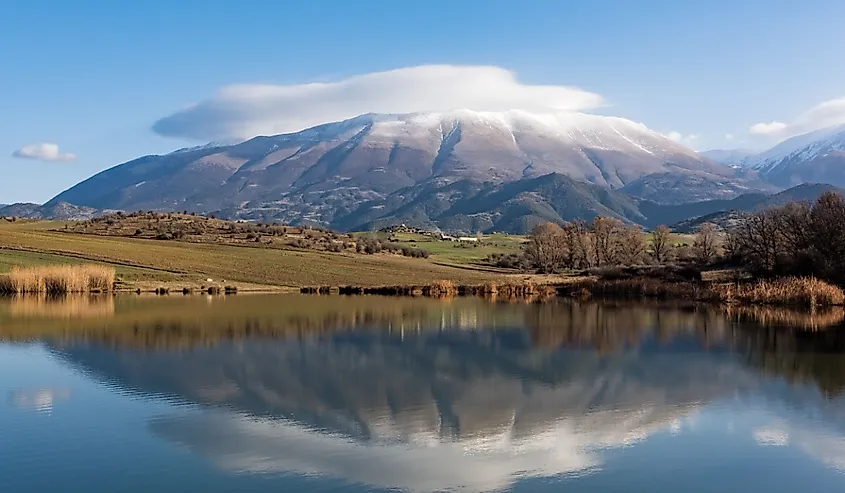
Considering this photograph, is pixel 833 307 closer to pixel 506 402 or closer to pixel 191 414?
pixel 506 402

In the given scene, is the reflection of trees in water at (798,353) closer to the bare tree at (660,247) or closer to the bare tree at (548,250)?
the bare tree at (660,247)

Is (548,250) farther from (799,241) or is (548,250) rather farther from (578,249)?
(799,241)

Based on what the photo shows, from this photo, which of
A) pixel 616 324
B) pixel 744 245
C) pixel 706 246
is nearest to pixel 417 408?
pixel 616 324

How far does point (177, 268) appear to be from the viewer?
239 feet

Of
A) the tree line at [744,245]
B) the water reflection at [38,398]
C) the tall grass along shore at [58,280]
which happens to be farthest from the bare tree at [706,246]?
the water reflection at [38,398]

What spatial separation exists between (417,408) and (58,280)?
5034cm

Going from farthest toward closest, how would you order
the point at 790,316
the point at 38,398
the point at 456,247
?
the point at 456,247 < the point at 790,316 < the point at 38,398

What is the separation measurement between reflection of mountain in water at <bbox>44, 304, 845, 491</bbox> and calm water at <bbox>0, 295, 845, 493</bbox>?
0.08 metres

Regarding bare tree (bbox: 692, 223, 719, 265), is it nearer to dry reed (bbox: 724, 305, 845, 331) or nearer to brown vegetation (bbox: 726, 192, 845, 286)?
brown vegetation (bbox: 726, 192, 845, 286)

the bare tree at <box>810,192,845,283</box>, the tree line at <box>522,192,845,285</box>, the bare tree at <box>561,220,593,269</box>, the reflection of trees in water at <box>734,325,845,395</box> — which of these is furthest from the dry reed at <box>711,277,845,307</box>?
the bare tree at <box>561,220,593,269</box>

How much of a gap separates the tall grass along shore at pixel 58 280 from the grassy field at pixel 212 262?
2.50 metres

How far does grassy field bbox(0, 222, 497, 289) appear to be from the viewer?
230 ft

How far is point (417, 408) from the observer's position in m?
20.7

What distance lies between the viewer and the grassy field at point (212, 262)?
7000 centimetres
